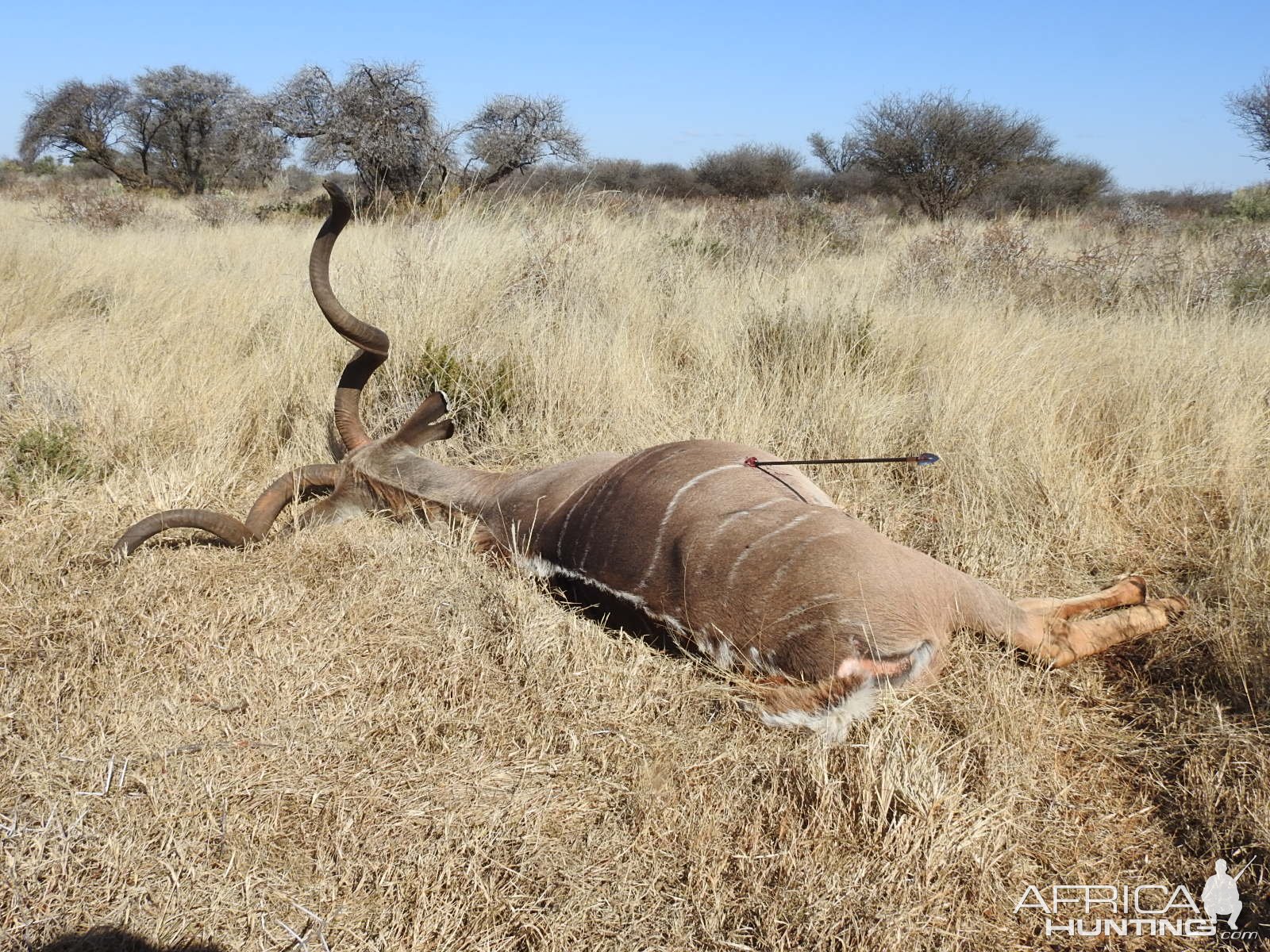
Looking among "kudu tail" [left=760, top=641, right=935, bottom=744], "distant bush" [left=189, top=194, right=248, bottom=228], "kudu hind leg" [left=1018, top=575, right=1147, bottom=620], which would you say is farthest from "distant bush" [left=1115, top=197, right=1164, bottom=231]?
"distant bush" [left=189, top=194, right=248, bottom=228]

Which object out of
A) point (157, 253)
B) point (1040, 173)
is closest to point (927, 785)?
point (157, 253)

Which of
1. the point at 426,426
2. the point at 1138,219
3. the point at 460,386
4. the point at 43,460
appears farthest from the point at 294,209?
the point at 1138,219

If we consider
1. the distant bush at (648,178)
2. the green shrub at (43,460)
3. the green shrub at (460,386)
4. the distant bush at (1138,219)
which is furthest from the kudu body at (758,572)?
the distant bush at (648,178)

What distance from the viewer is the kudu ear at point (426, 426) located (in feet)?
14.4

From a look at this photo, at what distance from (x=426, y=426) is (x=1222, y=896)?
351cm

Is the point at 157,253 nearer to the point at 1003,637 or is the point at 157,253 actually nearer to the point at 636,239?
the point at 636,239

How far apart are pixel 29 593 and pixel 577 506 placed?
6.66 ft

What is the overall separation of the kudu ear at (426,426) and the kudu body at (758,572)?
1.28ft

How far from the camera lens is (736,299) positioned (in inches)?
260

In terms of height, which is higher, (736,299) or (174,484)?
(736,299)

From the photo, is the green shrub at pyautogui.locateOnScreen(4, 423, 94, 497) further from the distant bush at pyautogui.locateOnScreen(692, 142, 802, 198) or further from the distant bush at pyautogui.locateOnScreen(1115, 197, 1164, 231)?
the distant bush at pyautogui.locateOnScreen(692, 142, 802, 198)

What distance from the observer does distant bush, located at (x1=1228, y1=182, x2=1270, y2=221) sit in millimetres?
13906

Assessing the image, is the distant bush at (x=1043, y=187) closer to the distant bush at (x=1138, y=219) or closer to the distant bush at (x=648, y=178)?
the distant bush at (x=1138, y=219)

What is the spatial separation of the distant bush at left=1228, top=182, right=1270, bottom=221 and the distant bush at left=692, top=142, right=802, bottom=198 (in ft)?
32.4
